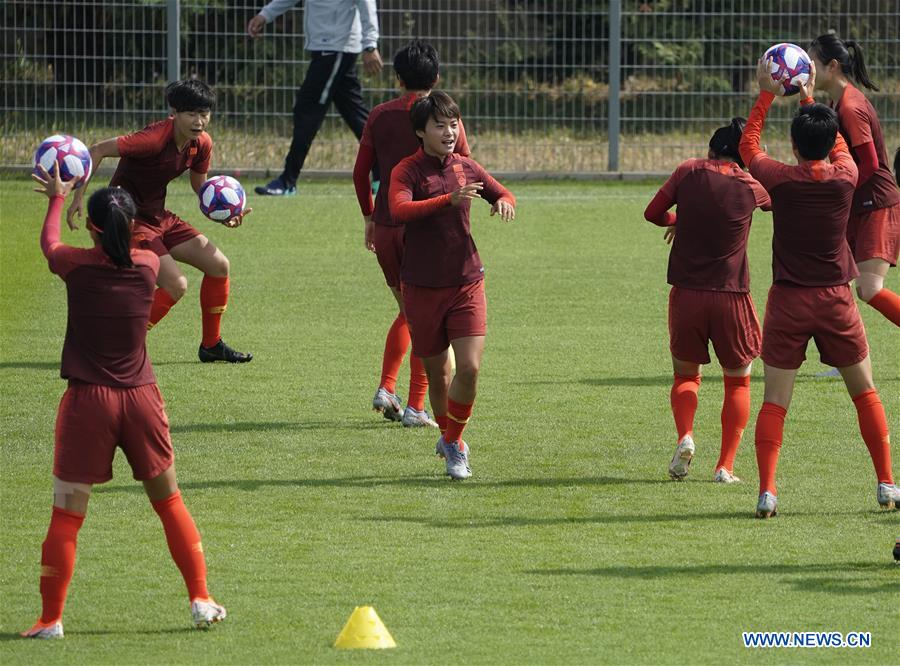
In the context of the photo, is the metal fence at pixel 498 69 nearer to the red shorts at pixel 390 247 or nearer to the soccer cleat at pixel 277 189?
the soccer cleat at pixel 277 189

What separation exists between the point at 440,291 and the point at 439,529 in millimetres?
1321

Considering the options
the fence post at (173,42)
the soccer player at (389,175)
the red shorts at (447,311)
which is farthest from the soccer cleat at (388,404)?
the fence post at (173,42)

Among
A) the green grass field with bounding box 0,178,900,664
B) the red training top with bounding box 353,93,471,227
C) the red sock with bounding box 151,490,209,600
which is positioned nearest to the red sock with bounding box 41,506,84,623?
the green grass field with bounding box 0,178,900,664

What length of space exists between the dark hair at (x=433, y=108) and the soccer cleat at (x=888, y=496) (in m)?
2.53

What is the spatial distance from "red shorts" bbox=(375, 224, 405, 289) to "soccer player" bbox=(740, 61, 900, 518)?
2.38 m

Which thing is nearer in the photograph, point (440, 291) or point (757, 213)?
point (440, 291)

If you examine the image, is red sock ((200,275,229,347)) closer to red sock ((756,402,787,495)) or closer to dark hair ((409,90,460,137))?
dark hair ((409,90,460,137))

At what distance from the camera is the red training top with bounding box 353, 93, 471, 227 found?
29.5 ft

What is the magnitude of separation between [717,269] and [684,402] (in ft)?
2.19

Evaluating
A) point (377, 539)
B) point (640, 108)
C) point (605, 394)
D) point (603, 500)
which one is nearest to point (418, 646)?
point (377, 539)

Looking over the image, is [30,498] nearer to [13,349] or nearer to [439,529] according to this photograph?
[439,529]

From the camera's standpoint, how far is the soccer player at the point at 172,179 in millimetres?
9383

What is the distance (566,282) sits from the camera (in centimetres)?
1382

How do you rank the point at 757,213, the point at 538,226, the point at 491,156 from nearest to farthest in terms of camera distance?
the point at 538,226 → the point at 757,213 → the point at 491,156
